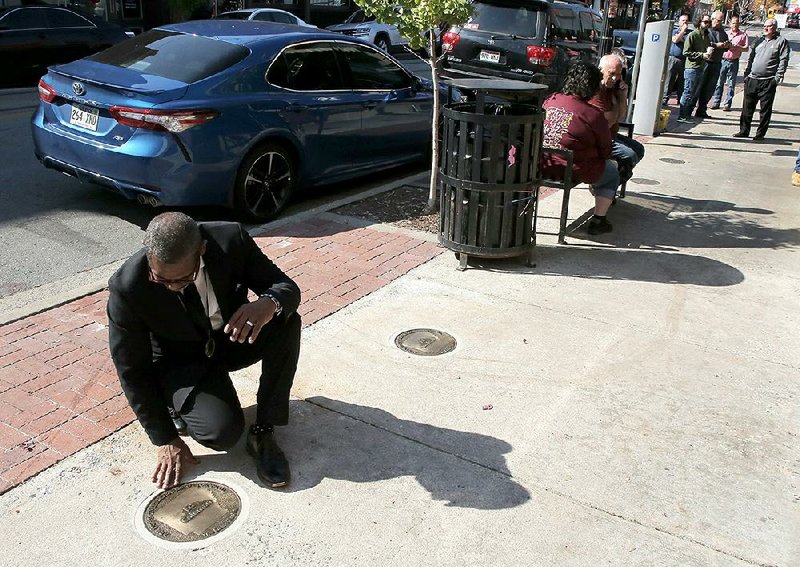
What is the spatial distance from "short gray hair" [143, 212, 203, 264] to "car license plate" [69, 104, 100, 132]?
379cm

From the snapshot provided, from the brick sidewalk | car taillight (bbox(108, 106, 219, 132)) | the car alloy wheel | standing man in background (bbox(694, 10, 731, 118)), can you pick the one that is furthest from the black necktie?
standing man in background (bbox(694, 10, 731, 118))

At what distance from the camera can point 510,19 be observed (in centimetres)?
1294

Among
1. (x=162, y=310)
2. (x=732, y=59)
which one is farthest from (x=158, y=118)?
(x=732, y=59)

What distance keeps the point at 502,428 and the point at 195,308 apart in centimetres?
156

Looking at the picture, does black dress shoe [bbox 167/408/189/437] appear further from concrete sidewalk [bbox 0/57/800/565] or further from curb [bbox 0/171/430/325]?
curb [bbox 0/171/430/325]

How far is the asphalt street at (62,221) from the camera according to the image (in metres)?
5.48

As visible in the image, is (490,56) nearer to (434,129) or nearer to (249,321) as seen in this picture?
(434,129)

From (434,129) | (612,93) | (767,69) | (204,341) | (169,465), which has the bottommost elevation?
(169,465)

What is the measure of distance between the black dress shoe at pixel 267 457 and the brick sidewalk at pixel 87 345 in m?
0.68

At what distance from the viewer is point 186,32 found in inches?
271

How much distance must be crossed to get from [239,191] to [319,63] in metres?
1.60

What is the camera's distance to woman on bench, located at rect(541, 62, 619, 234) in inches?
240

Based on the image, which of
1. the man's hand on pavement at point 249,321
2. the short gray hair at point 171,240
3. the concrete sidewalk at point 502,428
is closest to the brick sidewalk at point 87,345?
the concrete sidewalk at point 502,428

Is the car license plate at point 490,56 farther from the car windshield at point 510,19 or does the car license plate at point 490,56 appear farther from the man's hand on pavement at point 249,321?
A: the man's hand on pavement at point 249,321
